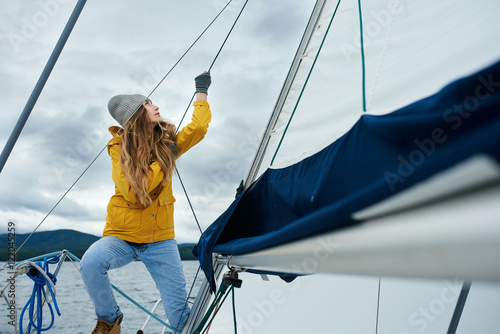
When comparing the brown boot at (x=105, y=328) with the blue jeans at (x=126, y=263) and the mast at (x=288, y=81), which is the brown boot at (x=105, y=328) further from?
the mast at (x=288, y=81)

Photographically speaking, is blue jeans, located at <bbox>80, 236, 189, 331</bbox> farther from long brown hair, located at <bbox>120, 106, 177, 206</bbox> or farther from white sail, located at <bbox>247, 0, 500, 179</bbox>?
white sail, located at <bbox>247, 0, 500, 179</bbox>

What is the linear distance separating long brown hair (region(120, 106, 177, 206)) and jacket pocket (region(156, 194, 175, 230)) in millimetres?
86

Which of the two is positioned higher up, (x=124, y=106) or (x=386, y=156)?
(x=124, y=106)

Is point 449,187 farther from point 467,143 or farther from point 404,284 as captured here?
point 404,284

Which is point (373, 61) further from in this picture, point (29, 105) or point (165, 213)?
point (29, 105)

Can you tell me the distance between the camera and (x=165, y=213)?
2.09 metres

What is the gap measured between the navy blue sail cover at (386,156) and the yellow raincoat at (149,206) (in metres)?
0.77

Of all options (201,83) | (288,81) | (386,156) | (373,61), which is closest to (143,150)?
(201,83)

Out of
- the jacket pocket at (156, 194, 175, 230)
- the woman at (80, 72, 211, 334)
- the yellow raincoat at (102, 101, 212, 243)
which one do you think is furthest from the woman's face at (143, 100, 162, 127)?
the jacket pocket at (156, 194, 175, 230)

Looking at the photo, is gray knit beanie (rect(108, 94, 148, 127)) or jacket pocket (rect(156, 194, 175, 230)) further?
gray knit beanie (rect(108, 94, 148, 127))

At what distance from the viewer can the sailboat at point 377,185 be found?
1.79 ft

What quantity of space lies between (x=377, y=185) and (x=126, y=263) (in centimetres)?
151

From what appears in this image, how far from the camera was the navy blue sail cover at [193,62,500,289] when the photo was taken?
60 cm

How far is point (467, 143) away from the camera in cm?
56
